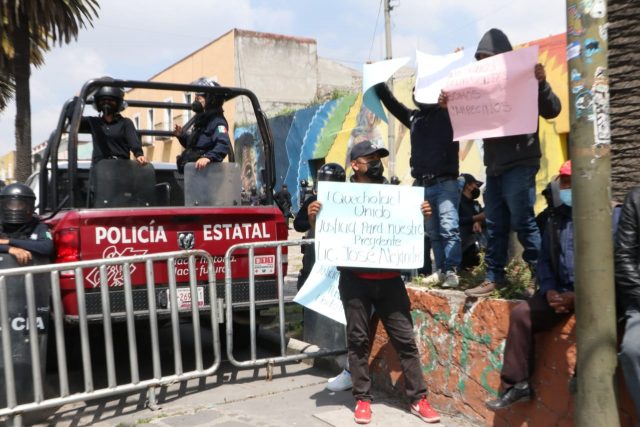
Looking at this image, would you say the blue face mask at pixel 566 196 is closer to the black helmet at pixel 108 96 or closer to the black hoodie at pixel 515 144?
the black hoodie at pixel 515 144

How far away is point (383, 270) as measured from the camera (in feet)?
13.7

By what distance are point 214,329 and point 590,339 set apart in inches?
122

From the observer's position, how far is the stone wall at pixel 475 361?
136 inches

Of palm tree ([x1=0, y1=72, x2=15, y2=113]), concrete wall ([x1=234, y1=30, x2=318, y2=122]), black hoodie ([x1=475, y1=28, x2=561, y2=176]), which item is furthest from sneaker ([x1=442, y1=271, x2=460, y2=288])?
concrete wall ([x1=234, y1=30, x2=318, y2=122])

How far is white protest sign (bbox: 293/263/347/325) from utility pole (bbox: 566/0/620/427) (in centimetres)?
240

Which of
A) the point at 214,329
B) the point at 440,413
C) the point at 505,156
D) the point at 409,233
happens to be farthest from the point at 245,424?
the point at 505,156

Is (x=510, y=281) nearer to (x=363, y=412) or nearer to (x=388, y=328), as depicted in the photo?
(x=388, y=328)

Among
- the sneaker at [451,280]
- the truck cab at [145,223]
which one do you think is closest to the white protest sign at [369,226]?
the sneaker at [451,280]

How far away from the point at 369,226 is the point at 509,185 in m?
0.96

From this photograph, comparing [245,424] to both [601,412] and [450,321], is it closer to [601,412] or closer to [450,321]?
[450,321]

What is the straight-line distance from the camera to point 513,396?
3543 mm

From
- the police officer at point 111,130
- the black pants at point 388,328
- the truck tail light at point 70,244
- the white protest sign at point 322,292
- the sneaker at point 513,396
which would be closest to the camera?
the sneaker at point 513,396

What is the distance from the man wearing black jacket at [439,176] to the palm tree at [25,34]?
930 cm

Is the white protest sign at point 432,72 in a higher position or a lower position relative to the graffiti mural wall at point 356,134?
lower
